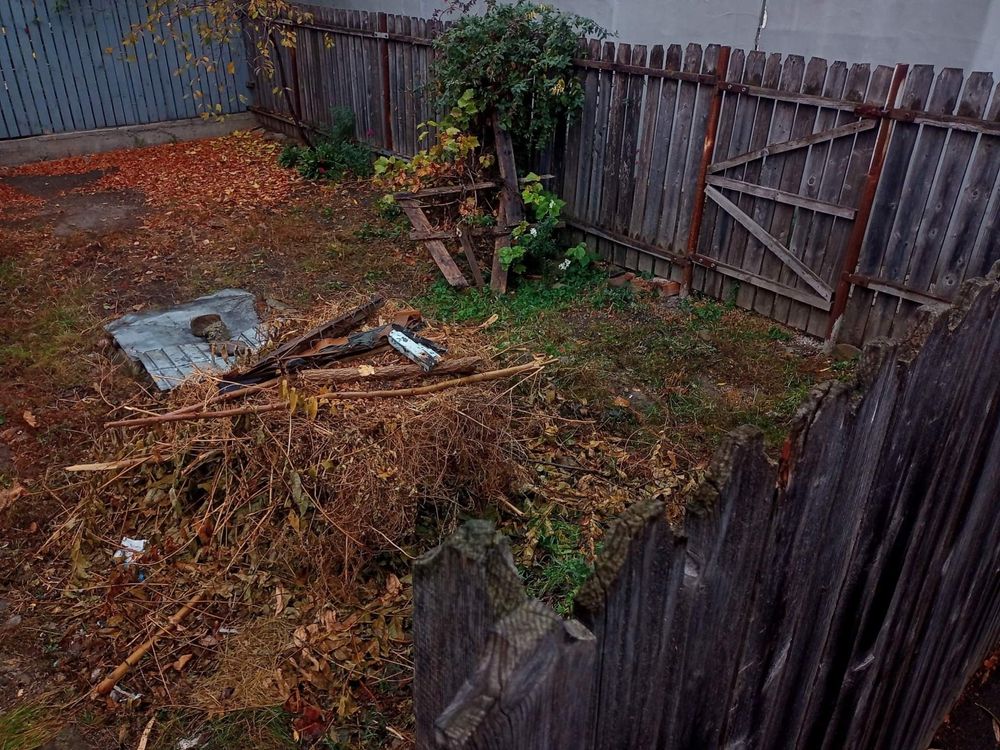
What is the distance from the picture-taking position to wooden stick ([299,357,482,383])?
4.34m

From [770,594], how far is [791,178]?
17.2 ft

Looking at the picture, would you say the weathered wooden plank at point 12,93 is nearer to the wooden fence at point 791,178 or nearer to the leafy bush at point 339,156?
the leafy bush at point 339,156

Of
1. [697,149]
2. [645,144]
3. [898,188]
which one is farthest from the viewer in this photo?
[645,144]

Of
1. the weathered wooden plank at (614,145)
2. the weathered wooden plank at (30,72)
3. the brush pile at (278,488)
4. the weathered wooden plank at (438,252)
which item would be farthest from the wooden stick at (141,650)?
the weathered wooden plank at (30,72)

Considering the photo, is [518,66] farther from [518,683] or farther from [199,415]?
[518,683]

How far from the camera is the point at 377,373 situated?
4.39 meters

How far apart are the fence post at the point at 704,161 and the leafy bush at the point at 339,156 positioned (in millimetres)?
5506

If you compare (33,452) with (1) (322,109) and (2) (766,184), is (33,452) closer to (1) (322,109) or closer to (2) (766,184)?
(2) (766,184)

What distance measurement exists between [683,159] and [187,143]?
9.47m

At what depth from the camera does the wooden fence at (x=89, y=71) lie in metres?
11.2

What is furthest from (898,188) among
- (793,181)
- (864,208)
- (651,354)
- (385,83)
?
(385,83)

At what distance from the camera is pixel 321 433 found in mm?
3887

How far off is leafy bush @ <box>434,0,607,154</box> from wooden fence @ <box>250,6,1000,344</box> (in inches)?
12.1

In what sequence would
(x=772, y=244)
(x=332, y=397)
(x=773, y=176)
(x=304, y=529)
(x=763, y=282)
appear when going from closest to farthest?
(x=304, y=529), (x=332, y=397), (x=773, y=176), (x=772, y=244), (x=763, y=282)
